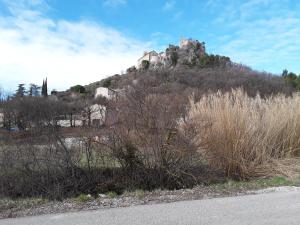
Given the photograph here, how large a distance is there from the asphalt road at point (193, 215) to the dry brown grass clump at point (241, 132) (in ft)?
9.34

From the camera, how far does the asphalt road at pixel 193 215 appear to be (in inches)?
232

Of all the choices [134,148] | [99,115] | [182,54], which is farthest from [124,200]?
[182,54]

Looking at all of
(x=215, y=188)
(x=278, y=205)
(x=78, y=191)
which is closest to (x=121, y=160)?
(x=78, y=191)

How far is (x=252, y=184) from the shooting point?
8820 millimetres

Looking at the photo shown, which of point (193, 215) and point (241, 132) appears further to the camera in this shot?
point (241, 132)

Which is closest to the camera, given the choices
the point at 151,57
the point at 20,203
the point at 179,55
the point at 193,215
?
the point at 193,215

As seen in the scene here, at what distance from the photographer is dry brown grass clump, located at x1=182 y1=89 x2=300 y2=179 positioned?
9977 millimetres

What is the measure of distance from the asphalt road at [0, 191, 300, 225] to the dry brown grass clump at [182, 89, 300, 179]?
2848 millimetres

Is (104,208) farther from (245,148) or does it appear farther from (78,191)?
(245,148)

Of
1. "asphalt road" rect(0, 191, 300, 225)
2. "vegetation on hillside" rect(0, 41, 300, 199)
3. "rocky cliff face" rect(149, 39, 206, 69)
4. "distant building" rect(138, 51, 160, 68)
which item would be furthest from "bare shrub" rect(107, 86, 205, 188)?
"distant building" rect(138, 51, 160, 68)

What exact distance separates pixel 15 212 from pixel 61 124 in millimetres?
3126

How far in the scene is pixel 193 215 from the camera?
621cm

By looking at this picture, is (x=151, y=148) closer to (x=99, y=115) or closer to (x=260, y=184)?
(x=99, y=115)

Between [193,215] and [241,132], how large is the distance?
14.4 feet
